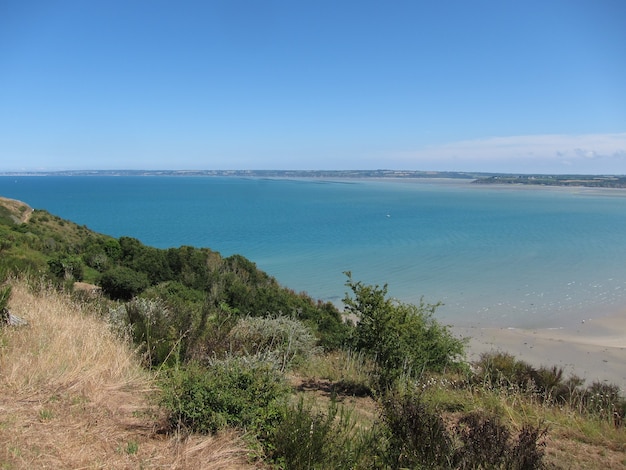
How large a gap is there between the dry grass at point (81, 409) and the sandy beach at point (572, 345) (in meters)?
13.0

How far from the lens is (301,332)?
318 inches

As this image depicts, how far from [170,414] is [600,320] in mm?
23378

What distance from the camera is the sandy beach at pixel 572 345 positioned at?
15211mm

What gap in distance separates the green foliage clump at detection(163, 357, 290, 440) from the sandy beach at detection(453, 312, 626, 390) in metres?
12.9

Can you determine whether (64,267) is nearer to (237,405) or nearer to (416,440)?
(237,405)

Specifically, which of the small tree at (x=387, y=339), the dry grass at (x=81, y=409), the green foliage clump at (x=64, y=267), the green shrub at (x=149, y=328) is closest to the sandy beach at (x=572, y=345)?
the small tree at (x=387, y=339)

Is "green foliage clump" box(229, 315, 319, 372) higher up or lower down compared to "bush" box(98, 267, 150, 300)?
higher up

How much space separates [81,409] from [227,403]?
4.05 ft

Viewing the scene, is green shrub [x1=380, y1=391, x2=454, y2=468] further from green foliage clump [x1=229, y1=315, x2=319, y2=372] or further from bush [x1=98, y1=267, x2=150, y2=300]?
bush [x1=98, y1=267, x2=150, y2=300]

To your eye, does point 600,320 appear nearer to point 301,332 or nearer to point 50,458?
point 301,332

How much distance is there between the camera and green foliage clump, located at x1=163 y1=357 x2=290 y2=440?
3.36m

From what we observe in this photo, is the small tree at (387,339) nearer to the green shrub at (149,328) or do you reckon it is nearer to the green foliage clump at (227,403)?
the green foliage clump at (227,403)

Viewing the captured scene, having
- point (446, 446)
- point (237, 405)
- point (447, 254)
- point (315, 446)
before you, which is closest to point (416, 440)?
point (446, 446)

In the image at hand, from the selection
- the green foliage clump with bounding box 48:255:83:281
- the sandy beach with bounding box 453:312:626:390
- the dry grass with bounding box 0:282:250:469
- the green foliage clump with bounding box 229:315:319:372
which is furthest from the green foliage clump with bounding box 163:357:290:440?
the sandy beach with bounding box 453:312:626:390
